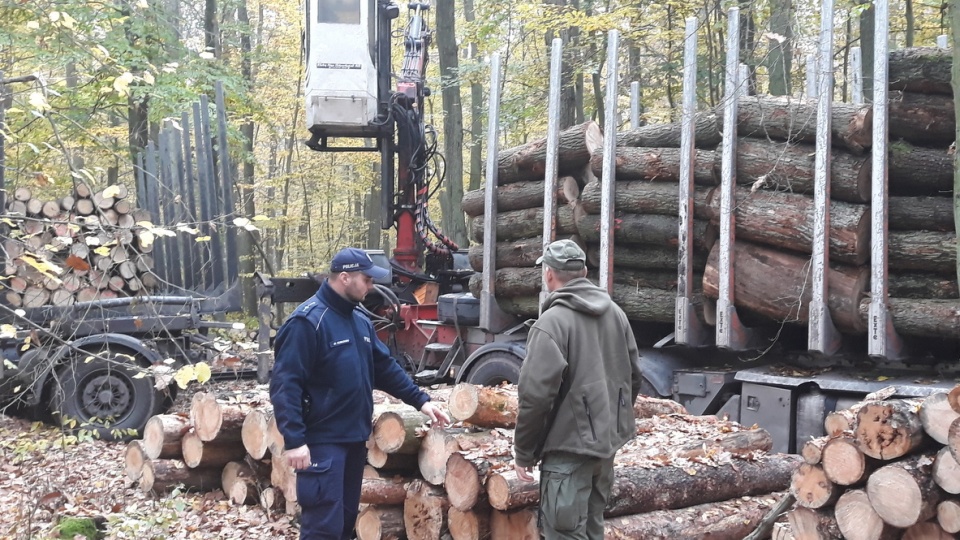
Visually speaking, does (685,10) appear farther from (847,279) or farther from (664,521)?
(664,521)

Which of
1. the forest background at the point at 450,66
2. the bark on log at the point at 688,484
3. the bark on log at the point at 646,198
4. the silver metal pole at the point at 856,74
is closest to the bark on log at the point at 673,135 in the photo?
the bark on log at the point at 646,198

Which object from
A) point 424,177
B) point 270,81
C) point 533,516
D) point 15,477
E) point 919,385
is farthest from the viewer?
point 270,81

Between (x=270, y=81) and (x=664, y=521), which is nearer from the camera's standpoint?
(x=664, y=521)

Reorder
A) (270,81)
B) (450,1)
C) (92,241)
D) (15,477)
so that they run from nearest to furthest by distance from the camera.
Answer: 1. (92,241)
2. (15,477)
3. (450,1)
4. (270,81)

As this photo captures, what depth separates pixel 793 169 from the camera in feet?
23.9

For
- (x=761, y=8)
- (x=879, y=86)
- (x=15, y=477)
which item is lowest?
(x=15, y=477)

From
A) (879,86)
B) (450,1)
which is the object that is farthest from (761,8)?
(879,86)

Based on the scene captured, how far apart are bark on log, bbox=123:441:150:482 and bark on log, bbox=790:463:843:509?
4987 millimetres

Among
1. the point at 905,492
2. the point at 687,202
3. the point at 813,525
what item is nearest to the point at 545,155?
the point at 687,202

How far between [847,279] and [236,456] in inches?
196

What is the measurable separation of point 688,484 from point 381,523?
1.97 m

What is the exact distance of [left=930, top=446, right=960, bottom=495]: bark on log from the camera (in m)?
4.53

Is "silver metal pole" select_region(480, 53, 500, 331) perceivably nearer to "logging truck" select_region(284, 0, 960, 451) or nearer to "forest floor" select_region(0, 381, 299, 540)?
"logging truck" select_region(284, 0, 960, 451)

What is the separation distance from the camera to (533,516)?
5.29 m
